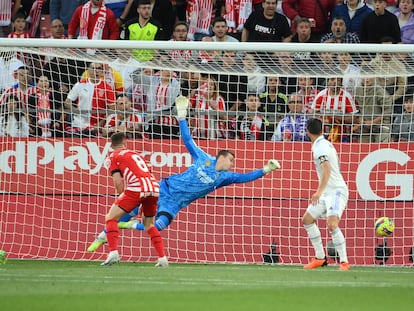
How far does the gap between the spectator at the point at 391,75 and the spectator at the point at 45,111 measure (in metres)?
5.01

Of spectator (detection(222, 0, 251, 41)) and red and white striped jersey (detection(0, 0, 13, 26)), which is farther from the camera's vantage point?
red and white striped jersey (detection(0, 0, 13, 26))

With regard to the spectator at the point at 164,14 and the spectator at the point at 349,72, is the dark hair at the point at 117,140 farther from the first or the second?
the spectator at the point at 164,14

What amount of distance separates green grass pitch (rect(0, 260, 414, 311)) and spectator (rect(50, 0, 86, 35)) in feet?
23.4

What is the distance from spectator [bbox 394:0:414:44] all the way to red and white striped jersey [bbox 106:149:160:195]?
22.5 ft

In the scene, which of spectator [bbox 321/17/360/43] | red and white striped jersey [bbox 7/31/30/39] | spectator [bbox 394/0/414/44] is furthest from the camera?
red and white striped jersey [bbox 7/31/30/39]

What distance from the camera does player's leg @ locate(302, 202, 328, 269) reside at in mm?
15414

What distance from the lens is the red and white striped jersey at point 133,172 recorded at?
14.7 metres

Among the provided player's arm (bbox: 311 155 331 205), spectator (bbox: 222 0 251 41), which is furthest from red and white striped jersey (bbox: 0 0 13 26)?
player's arm (bbox: 311 155 331 205)

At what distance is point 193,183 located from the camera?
16.5 m

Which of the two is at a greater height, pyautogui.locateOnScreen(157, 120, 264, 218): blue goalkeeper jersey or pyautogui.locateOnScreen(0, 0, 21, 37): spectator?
pyautogui.locateOnScreen(0, 0, 21, 37): spectator

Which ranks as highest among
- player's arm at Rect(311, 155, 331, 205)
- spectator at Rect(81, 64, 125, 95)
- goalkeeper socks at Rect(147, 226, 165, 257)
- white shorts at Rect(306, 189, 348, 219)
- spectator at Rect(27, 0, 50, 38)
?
spectator at Rect(27, 0, 50, 38)

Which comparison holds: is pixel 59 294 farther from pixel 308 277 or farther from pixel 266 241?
pixel 266 241

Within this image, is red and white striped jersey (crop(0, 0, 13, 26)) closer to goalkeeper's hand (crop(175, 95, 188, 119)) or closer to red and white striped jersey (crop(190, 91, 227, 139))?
red and white striped jersey (crop(190, 91, 227, 139))

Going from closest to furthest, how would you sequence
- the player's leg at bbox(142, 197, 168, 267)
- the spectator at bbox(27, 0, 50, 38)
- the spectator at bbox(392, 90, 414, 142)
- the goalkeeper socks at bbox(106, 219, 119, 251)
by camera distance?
the goalkeeper socks at bbox(106, 219, 119, 251) < the player's leg at bbox(142, 197, 168, 267) < the spectator at bbox(392, 90, 414, 142) < the spectator at bbox(27, 0, 50, 38)
